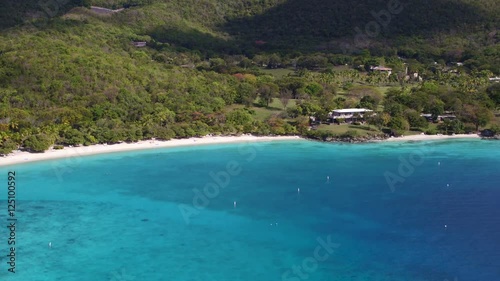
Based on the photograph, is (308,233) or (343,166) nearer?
(308,233)

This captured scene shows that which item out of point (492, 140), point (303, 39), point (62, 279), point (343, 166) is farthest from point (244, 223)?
point (303, 39)

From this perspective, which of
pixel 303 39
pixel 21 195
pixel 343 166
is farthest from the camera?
pixel 303 39

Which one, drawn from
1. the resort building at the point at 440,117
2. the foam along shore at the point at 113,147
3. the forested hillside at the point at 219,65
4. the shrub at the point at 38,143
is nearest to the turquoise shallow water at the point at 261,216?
the foam along shore at the point at 113,147

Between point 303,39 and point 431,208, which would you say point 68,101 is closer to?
point 431,208

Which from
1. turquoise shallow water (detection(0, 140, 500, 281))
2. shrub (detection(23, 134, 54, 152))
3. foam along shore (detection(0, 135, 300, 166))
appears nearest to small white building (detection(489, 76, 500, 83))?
turquoise shallow water (detection(0, 140, 500, 281))

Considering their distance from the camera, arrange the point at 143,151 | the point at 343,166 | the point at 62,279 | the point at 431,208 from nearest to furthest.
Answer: the point at 62,279
the point at 431,208
the point at 343,166
the point at 143,151

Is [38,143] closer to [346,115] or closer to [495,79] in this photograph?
[346,115]

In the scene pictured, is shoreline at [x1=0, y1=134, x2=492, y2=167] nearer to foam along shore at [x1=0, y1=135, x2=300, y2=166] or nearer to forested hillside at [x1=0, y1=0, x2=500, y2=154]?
foam along shore at [x1=0, y1=135, x2=300, y2=166]
